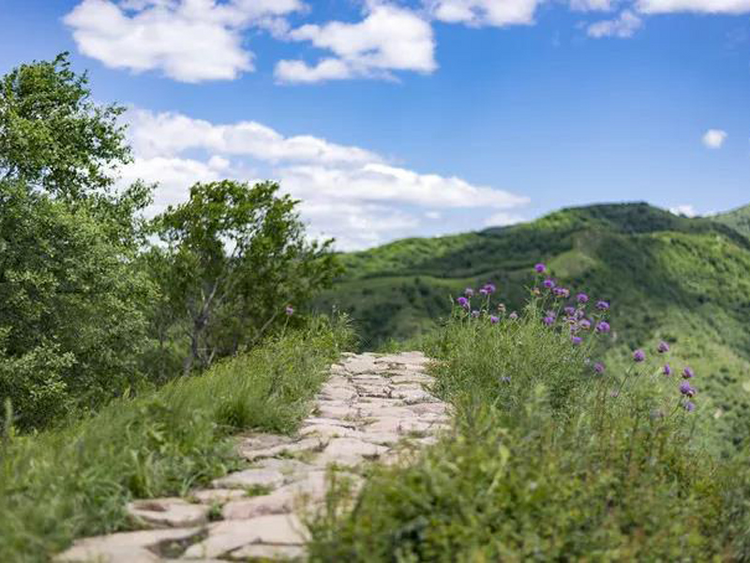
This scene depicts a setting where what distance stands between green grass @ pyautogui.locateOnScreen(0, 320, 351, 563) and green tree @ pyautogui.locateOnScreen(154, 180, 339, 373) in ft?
61.6

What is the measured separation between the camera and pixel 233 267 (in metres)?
27.9

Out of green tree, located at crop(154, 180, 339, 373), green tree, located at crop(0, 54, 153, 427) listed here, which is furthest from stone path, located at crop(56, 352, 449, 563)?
green tree, located at crop(154, 180, 339, 373)

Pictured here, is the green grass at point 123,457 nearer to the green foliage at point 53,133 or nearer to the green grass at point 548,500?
the green grass at point 548,500

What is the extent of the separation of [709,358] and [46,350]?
104m

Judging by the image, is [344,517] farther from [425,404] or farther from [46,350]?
[46,350]

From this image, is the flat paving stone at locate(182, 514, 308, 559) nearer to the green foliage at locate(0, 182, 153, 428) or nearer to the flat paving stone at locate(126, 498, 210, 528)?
the flat paving stone at locate(126, 498, 210, 528)

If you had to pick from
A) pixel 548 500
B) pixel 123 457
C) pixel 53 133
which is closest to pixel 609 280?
pixel 53 133

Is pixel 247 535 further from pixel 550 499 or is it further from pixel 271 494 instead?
pixel 550 499

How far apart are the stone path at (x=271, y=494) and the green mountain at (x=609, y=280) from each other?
270 feet

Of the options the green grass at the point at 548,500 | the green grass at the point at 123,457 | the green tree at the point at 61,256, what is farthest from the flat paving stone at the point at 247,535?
the green tree at the point at 61,256

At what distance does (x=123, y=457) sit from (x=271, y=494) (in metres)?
0.89

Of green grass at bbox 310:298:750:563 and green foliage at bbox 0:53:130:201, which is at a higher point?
green foliage at bbox 0:53:130:201

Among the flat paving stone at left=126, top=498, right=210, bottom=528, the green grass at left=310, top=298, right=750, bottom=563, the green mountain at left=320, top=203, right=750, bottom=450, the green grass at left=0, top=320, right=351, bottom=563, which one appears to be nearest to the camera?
the green grass at left=310, top=298, right=750, bottom=563

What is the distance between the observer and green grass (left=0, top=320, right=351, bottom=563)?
11.7 feet
